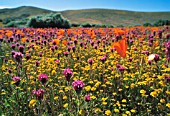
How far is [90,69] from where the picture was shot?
6691mm

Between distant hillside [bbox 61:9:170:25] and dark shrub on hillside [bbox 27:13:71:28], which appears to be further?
distant hillside [bbox 61:9:170:25]

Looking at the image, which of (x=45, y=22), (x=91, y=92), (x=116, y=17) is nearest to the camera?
(x=91, y=92)

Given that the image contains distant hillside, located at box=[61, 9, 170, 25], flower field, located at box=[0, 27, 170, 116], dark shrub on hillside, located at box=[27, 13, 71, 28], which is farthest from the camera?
distant hillside, located at box=[61, 9, 170, 25]

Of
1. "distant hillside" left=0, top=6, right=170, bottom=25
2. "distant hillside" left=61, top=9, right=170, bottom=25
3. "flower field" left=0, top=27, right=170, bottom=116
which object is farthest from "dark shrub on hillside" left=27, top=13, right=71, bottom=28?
"distant hillside" left=61, top=9, right=170, bottom=25

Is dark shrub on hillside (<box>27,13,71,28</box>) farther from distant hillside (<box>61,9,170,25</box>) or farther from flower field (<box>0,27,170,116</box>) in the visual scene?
distant hillside (<box>61,9,170,25</box>)

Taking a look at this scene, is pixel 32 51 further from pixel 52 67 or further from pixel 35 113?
pixel 35 113

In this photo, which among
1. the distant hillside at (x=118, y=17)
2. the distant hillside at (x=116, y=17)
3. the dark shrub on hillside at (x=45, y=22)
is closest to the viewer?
the dark shrub on hillside at (x=45, y=22)

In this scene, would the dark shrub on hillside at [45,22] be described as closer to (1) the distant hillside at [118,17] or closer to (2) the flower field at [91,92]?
(2) the flower field at [91,92]

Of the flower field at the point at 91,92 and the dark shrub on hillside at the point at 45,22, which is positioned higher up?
the dark shrub on hillside at the point at 45,22

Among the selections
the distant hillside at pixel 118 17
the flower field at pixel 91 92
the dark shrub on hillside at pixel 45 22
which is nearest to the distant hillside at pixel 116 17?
the distant hillside at pixel 118 17

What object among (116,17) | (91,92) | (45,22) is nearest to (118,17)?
(116,17)

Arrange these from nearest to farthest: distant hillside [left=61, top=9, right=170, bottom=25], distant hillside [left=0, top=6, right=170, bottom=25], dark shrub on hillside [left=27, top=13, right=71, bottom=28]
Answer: dark shrub on hillside [left=27, top=13, right=71, bottom=28] < distant hillside [left=0, top=6, right=170, bottom=25] < distant hillside [left=61, top=9, right=170, bottom=25]

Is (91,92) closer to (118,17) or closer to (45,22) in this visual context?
(45,22)

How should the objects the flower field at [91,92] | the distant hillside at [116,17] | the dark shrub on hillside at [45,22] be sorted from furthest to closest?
the distant hillside at [116,17], the dark shrub on hillside at [45,22], the flower field at [91,92]
